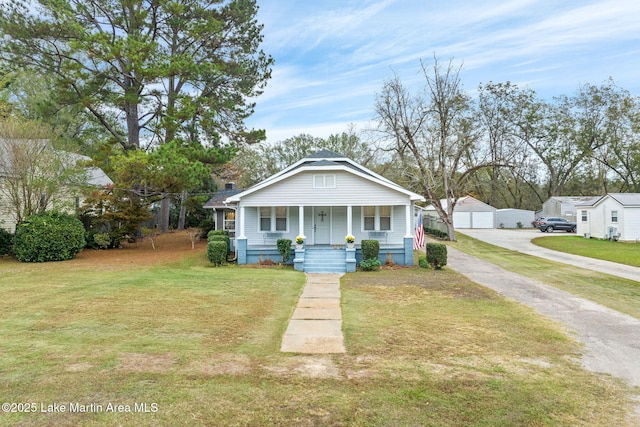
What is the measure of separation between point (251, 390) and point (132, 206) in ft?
63.1

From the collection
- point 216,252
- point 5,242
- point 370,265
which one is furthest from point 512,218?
point 5,242

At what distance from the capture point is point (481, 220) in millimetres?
45656

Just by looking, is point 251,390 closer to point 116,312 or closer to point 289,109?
point 116,312

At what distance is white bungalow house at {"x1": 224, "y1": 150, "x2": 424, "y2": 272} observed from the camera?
16.6 metres

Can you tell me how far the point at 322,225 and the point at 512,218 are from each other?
38250 millimetres

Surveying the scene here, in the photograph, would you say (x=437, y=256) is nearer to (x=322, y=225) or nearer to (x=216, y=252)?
(x=322, y=225)

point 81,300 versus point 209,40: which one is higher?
point 209,40

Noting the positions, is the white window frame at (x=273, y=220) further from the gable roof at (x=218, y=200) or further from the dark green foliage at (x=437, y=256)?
the gable roof at (x=218, y=200)

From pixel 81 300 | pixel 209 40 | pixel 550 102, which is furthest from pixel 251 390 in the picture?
pixel 550 102

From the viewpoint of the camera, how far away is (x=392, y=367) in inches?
204

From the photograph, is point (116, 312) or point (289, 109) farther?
point (289, 109)

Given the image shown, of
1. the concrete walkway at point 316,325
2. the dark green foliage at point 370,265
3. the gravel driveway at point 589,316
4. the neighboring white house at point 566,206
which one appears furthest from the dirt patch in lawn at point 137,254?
the neighboring white house at point 566,206

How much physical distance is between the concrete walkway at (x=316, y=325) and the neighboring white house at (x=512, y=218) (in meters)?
42.6

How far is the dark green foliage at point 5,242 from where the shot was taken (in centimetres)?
1783
